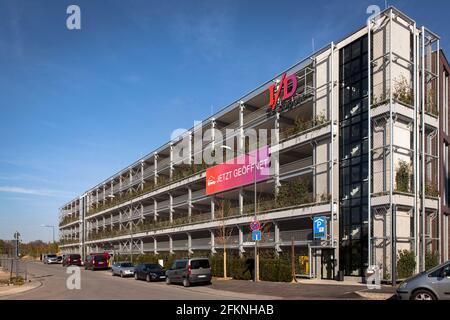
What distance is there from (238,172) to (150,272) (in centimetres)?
1263

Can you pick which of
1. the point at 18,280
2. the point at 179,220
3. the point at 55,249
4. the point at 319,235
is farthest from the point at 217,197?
the point at 55,249

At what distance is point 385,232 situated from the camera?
27.6m

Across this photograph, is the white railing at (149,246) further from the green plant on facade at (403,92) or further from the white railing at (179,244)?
the green plant on facade at (403,92)

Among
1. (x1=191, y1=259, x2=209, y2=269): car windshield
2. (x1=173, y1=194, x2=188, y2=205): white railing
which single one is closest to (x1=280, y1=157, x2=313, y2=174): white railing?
(x1=191, y1=259, x2=209, y2=269): car windshield

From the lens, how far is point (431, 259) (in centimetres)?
2866

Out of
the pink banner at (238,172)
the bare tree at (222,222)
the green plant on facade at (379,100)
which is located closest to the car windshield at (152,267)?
the bare tree at (222,222)

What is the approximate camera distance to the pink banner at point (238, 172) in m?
38.7

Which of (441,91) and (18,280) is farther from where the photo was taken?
(441,91)

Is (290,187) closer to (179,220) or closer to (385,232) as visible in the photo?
(385,232)

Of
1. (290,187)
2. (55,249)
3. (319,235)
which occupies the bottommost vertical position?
(55,249)

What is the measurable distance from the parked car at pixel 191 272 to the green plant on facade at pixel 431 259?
1348 cm

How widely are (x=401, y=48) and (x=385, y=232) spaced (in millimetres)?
12099

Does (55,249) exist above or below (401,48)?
below
